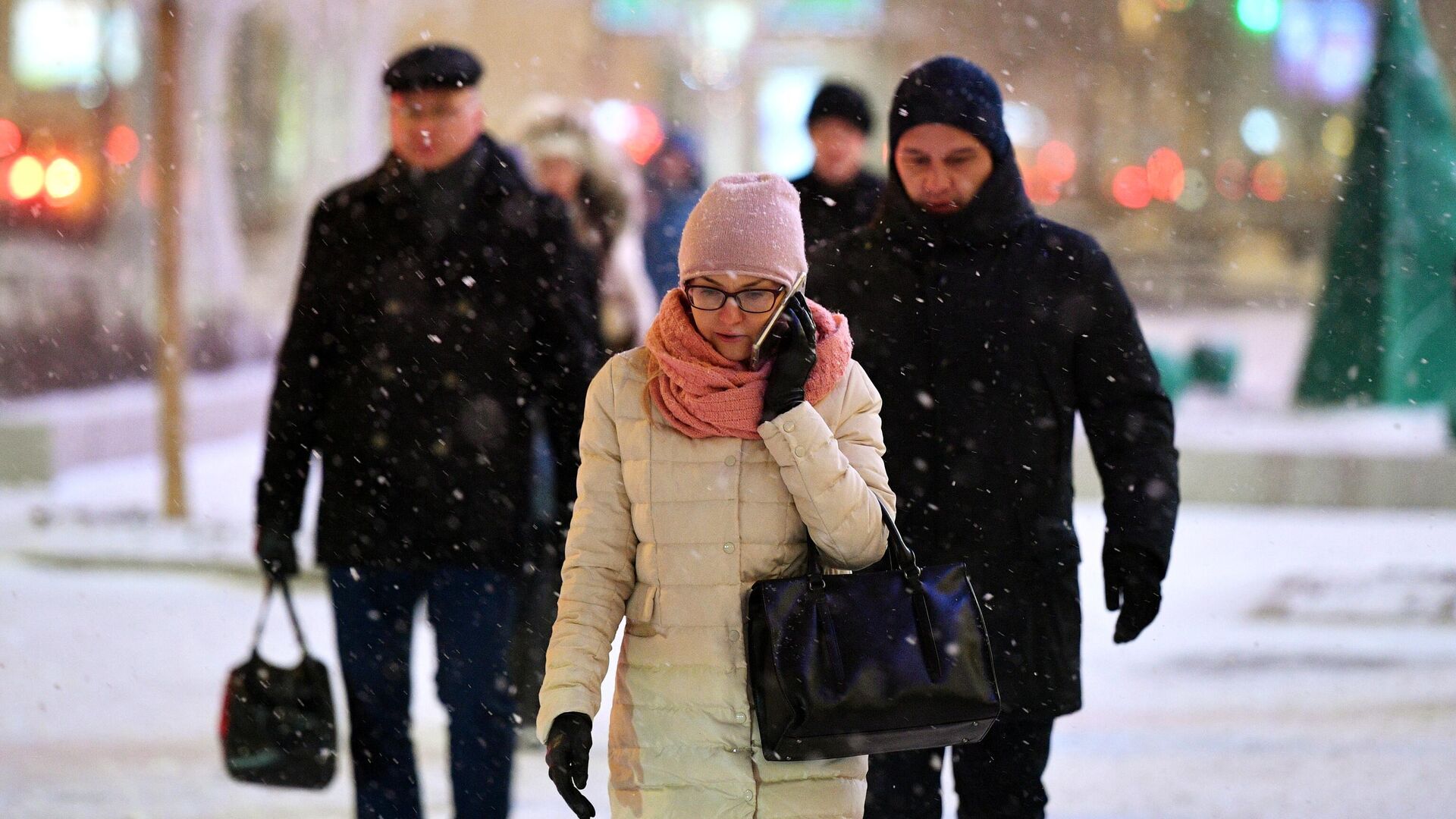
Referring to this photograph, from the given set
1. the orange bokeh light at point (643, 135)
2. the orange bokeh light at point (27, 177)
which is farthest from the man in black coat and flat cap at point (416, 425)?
the orange bokeh light at point (27, 177)

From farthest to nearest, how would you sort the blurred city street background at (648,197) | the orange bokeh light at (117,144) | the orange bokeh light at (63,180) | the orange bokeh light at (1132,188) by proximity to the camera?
the orange bokeh light at (1132,188)
the orange bokeh light at (63,180)
the orange bokeh light at (117,144)
the blurred city street background at (648,197)

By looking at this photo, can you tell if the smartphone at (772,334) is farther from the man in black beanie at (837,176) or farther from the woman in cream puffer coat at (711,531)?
the man in black beanie at (837,176)

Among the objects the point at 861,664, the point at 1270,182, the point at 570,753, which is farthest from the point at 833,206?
the point at 1270,182

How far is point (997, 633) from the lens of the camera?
3.58 metres

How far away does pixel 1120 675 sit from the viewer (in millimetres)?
6727

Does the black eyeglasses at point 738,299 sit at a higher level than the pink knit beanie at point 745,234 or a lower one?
lower

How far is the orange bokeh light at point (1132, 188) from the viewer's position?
3503 centimetres

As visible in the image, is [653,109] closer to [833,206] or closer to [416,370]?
[833,206]

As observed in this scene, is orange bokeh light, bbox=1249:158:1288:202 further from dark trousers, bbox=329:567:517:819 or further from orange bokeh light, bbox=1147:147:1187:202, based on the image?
dark trousers, bbox=329:567:517:819

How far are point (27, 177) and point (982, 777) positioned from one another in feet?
92.5

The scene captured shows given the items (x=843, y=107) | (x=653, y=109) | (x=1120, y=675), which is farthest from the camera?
(x=653, y=109)

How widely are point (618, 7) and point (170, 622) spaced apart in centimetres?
1576

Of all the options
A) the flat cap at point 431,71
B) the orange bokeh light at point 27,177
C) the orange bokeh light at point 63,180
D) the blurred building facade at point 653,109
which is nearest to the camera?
the flat cap at point 431,71

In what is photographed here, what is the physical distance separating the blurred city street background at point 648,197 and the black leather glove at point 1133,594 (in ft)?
5.53
